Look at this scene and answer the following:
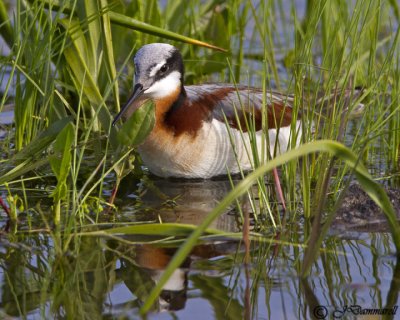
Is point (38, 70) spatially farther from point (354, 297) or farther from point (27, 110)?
point (354, 297)

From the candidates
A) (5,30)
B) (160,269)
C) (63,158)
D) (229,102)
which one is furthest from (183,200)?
(5,30)

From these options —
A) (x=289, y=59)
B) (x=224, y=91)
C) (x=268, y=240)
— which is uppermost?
(x=289, y=59)

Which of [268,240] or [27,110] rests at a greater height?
[27,110]

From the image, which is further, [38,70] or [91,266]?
[38,70]

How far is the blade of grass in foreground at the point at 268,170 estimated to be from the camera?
367cm

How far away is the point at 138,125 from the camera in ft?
17.6

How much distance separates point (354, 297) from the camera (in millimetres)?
4297

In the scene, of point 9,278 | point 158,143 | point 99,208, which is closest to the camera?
point 9,278

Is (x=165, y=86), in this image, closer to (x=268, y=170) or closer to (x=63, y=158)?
(x=63, y=158)

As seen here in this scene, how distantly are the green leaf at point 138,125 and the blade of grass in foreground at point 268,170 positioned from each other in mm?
1305

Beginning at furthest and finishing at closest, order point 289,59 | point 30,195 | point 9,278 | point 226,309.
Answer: point 289,59 → point 30,195 → point 9,278 → point 226,309

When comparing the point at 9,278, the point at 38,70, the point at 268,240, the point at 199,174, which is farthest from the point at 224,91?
the point at 9,278

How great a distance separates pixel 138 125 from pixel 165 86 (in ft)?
3.78

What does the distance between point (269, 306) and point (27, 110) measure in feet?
8.36
